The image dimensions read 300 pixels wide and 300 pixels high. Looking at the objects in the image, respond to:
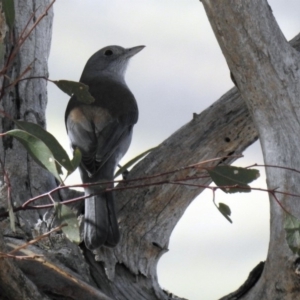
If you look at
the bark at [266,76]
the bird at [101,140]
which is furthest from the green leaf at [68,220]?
the bark at [266,76]

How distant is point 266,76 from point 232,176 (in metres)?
0.58

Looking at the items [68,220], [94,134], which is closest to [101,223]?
[68,220]

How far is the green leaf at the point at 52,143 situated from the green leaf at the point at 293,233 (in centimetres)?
71

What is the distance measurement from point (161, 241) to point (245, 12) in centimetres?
105

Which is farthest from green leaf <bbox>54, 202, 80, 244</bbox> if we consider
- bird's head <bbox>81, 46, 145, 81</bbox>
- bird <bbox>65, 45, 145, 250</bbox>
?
bird's head <bbox>81, 46, 145, 81</bbox>

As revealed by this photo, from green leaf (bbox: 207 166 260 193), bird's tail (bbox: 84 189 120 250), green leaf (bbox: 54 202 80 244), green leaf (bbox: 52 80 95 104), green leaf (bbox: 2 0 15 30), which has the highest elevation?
green leaf (bbox: 2 0 15 30)

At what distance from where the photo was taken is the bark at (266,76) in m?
2.70

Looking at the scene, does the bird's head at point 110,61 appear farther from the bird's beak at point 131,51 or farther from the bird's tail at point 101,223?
the bird's tail at point 101,223

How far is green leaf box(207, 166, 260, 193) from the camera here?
2.33 meters

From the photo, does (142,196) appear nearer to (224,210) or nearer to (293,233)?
(224,210)

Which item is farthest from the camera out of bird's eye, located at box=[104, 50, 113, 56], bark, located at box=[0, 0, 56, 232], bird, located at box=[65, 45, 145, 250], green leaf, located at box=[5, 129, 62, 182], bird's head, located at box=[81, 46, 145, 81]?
bird's eye, located at box=[104, 50, 113, 56]

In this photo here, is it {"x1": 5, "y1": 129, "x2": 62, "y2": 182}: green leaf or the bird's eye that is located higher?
the bird's eye

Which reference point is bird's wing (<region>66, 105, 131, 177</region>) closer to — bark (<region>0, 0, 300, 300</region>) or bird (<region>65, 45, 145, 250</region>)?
bird (<region>65, 45, 145, 250</region>)

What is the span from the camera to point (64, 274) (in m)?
2.54
